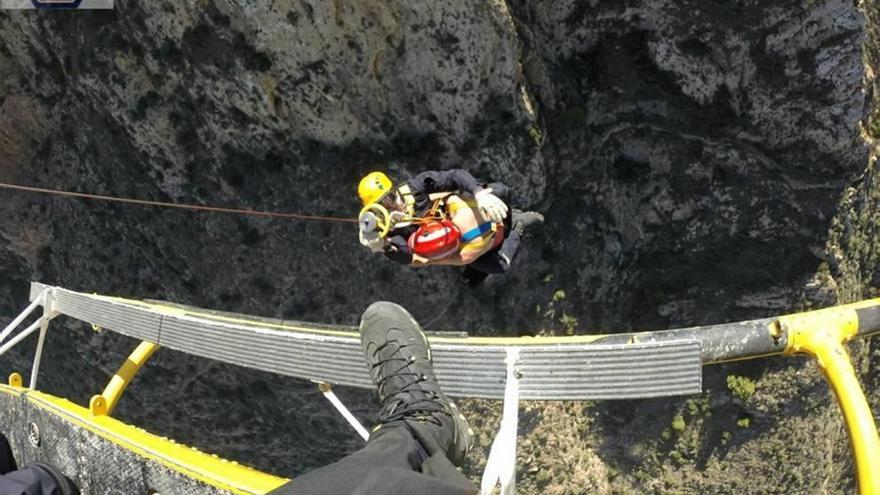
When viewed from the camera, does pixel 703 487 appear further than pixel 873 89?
Yes

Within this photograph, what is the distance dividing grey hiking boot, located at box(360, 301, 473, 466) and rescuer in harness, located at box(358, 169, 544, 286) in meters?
2.08

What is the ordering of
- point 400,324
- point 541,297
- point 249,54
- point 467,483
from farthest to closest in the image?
1. point 541,297
2. point 249,54
3. point 400,324
4. point 467,483

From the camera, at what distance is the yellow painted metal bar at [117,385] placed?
4840mm

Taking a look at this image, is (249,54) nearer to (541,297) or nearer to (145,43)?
(145,43)

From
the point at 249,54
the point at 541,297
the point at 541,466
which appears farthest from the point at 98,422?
the point at 541,466

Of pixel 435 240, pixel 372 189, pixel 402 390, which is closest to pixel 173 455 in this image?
pixel 402 390

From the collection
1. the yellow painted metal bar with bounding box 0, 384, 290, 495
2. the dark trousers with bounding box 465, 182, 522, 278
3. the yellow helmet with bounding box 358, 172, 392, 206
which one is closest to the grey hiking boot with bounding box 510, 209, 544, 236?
the dark trousers with bounding box 465, 182, 522, 278

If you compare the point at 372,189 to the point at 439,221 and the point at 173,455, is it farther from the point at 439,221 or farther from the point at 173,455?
the point at 173,455

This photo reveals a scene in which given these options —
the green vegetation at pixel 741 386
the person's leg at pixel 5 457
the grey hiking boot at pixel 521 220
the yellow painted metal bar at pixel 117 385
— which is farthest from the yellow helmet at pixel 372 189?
the green vegetation at pixel 741 386

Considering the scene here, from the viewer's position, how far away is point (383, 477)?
9.05ft

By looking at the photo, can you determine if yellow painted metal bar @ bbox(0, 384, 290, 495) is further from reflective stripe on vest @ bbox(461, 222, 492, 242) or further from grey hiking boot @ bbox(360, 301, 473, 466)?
reflective stripe on vest @ bbox(461, 222, 492, 242)

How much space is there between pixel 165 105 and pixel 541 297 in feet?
26.8

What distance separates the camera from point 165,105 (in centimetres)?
1092

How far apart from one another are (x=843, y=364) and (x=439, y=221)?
13.5 ft
